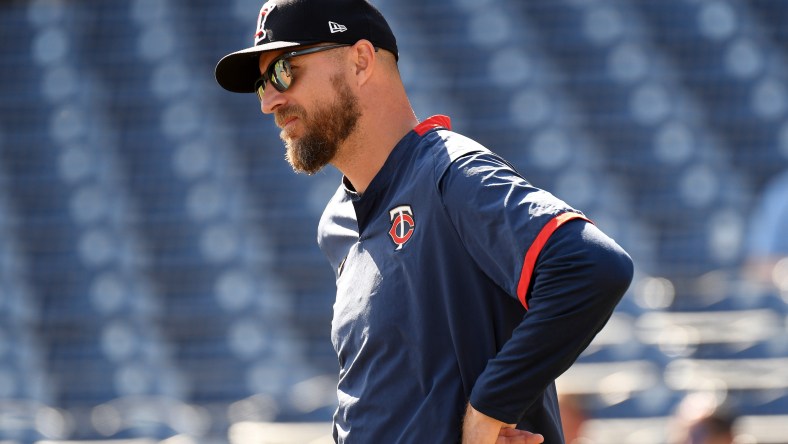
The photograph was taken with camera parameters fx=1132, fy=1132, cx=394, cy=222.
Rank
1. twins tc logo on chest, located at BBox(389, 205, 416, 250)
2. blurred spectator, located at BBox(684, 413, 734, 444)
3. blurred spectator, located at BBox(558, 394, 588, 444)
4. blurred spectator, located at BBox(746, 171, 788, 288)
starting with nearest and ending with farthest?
twins tc logo on chest, located at BBox(389, 205, 416, 250) → blurred spectator, located at BBox(684, 413, 734, 444) → blurred spectator, located at BBox(558, 394, 588, 444) → blurred spectator, located at BBox(746, 171, 788, 288)

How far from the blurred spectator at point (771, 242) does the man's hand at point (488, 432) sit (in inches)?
166

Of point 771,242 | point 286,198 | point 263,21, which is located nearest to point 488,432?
point 263,21

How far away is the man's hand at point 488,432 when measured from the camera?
4.87ft

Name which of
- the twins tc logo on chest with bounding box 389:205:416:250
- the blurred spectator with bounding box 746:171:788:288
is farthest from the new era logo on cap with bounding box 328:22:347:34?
the blurred spectator with bounding box 746:171:788:288

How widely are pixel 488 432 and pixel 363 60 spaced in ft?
2.00

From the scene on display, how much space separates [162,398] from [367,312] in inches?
217

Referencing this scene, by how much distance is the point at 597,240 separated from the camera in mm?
1431

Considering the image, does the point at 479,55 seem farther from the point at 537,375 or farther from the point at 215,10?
the point at 537,375

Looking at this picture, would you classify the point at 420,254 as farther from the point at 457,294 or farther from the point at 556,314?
the point at 556,314

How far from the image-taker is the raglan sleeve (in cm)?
142

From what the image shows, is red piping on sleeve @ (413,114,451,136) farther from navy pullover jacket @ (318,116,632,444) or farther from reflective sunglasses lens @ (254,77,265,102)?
reflective sunglasses lens @ (254,77,265,102)

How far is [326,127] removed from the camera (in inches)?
67.5

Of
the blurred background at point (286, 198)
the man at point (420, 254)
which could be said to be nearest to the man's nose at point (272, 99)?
the man at point (420, 254)

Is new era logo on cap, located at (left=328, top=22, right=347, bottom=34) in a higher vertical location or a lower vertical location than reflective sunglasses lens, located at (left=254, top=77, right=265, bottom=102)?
higher
